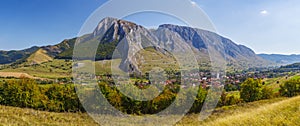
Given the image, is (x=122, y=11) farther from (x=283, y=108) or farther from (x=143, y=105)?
(x=143, y=105)

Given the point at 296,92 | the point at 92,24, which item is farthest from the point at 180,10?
the point at 296,92

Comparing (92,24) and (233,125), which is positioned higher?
(92,24)

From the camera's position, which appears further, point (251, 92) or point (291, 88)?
point (291, 88)

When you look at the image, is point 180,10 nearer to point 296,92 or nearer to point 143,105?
point 143,105

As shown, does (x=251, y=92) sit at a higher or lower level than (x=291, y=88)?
lower

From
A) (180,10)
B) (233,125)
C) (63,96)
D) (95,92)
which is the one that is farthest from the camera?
(63,96)

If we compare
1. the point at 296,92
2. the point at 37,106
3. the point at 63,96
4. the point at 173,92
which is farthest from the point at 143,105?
the point at 296,92

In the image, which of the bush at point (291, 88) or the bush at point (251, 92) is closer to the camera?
the bush at point (251, 92)

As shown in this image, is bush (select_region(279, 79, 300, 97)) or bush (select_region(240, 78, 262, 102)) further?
bush (select_region(279, 79, 300, 97))

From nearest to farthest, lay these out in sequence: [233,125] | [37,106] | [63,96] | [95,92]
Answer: [233,125]
[95,92]
[37,106]
[63,96]

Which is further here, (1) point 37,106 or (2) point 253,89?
(2) point 253,89

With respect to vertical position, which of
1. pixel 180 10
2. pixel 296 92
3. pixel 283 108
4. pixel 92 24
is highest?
pixel 180 10
